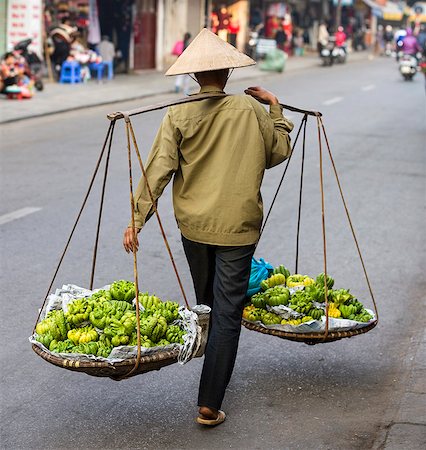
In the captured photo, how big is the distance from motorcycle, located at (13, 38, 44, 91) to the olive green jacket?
16.8 metres

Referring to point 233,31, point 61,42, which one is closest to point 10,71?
point 61,42

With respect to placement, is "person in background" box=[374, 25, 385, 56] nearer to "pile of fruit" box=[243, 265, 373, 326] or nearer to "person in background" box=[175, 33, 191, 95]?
"person in background" box=[175, 33, 191, 95]

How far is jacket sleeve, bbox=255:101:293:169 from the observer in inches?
168

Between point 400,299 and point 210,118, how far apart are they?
314 cm

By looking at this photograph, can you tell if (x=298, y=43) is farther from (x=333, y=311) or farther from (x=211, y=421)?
(x=211, y=421)

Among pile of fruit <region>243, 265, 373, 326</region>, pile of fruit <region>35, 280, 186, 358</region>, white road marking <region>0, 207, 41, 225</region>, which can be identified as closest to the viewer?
pile of fruit <region>35, 280, 186, 358</region>

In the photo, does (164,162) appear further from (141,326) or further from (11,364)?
(11,364)

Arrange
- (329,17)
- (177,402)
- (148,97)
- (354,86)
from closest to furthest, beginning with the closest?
(177,402) < (148,97) < (354,86) < (329,17)

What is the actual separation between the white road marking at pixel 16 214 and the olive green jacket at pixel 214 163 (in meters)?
4.84

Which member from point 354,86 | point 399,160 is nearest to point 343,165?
point 399,160

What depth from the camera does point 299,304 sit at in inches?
193

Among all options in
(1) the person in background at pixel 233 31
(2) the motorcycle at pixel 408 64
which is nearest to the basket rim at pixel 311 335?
(2) the motorcycle at pixel 408 64

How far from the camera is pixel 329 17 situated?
59.5 m

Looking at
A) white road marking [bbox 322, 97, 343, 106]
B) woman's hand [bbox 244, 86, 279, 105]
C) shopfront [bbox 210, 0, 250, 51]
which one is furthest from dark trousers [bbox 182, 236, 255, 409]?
shopfront [bbox 210, 0, 250, 51]
